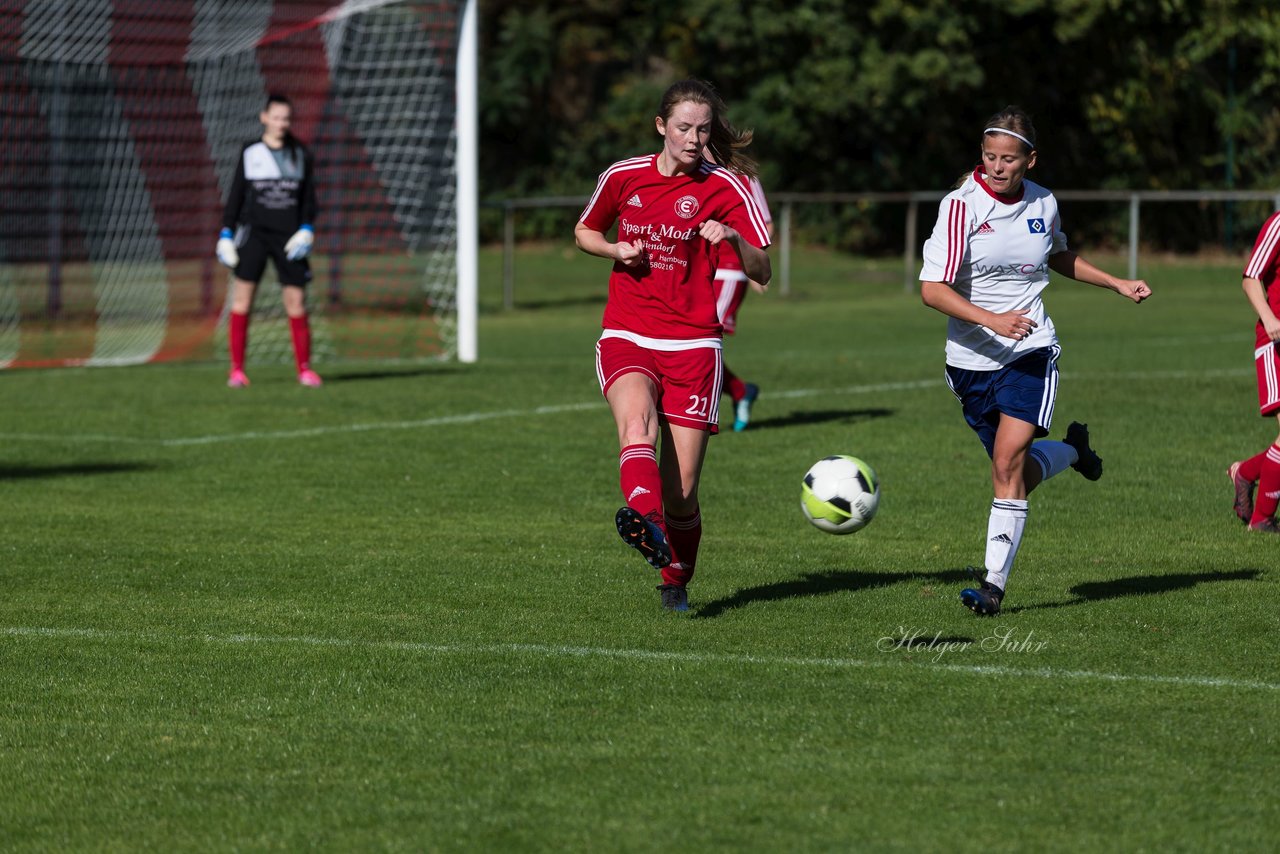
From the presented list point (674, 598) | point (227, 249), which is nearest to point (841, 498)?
point (674, 598)

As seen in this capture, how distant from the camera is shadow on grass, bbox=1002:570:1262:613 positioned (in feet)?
22.0

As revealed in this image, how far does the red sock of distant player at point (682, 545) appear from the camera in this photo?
21.4ft

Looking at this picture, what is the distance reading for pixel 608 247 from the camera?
622cm

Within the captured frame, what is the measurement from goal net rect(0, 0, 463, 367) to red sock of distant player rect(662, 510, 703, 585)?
37.9ft

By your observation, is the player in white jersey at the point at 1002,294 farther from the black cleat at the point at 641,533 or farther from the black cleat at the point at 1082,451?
the black cleat at the point at 641,533

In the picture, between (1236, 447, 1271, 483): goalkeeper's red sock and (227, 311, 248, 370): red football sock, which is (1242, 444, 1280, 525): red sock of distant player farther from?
(227, 311, 248, 370): red football sock

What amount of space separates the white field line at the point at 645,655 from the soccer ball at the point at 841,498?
98cm

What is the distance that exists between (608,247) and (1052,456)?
213 centimetres

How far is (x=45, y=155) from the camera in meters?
20.8

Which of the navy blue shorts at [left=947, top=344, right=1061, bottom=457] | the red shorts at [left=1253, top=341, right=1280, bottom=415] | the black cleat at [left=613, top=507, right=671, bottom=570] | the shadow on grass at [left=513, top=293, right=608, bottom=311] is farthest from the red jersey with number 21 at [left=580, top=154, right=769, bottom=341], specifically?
the shadow on grass at [left=513, top=293, right=608, bottom=311]

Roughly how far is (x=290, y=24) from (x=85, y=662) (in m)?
15.0

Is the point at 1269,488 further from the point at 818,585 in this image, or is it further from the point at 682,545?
the point at 682,545

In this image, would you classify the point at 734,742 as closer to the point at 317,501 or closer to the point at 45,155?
the point at 317,501

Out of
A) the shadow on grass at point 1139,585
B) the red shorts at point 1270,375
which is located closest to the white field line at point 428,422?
the red shorts at point 1270,375
